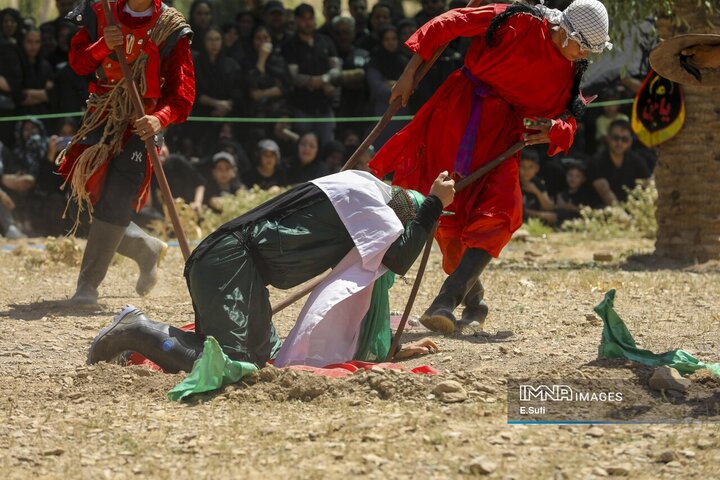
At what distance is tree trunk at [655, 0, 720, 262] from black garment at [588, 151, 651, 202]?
8.23ft

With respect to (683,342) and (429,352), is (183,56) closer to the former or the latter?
(429,352)

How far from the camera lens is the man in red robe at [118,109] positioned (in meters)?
6.34

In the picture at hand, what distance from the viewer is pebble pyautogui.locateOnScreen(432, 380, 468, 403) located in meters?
4.39

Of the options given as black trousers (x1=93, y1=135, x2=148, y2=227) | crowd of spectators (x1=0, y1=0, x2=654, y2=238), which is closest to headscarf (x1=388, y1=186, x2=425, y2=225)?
black trousers (x1=93, y1=135, x2=148, y2=227)

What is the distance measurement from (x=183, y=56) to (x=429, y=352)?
2113 millimetres

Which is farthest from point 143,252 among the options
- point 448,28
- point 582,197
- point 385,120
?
point 582,197

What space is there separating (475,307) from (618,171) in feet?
19.3

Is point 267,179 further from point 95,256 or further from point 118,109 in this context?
point 118,109

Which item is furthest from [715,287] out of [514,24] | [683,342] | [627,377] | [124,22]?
[124,22]

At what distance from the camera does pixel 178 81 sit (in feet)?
21.1

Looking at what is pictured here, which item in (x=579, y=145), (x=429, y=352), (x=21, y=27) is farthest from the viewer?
(x=579, y=145)

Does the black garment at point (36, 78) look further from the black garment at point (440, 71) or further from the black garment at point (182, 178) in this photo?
the black garment at point (440, 71)

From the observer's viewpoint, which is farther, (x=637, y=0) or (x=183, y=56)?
(x=637, y=0)

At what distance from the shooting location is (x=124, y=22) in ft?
20.7
